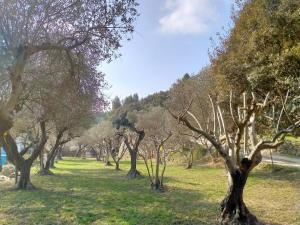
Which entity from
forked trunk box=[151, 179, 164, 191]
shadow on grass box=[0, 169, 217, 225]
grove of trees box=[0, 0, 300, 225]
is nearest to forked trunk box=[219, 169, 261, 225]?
grove of trees box=[0, 0, 300, 225]

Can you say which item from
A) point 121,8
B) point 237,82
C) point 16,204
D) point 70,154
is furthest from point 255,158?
point 70,154

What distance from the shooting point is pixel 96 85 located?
42.7 feet

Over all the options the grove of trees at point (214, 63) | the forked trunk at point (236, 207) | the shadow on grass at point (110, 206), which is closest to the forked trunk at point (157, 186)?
the shadow on grass at point (110, 206)

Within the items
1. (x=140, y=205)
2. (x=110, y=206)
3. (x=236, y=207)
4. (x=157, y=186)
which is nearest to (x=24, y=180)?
(x=157, y=186)

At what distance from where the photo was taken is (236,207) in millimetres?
10328

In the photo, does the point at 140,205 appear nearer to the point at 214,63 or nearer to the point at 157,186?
the point at 157,186

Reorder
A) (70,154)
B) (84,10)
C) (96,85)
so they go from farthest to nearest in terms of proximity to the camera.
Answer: (70,154)
(96,85)
(84,10)

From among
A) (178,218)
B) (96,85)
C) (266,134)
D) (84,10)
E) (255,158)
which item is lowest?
(178,218)

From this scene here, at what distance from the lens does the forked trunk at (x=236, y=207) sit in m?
10.2

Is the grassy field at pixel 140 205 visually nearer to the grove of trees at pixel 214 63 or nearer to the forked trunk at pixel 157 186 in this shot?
the forked trunk at pixel 157 186

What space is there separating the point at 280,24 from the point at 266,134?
9.29m

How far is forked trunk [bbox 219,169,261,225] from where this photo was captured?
1017cm

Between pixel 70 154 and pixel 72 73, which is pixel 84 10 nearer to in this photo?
pixel 72 73

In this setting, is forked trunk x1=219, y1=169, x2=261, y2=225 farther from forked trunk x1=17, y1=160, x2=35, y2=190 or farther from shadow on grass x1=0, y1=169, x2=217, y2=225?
forked trunk x1=17, y1=160, x2=35, y2=190
